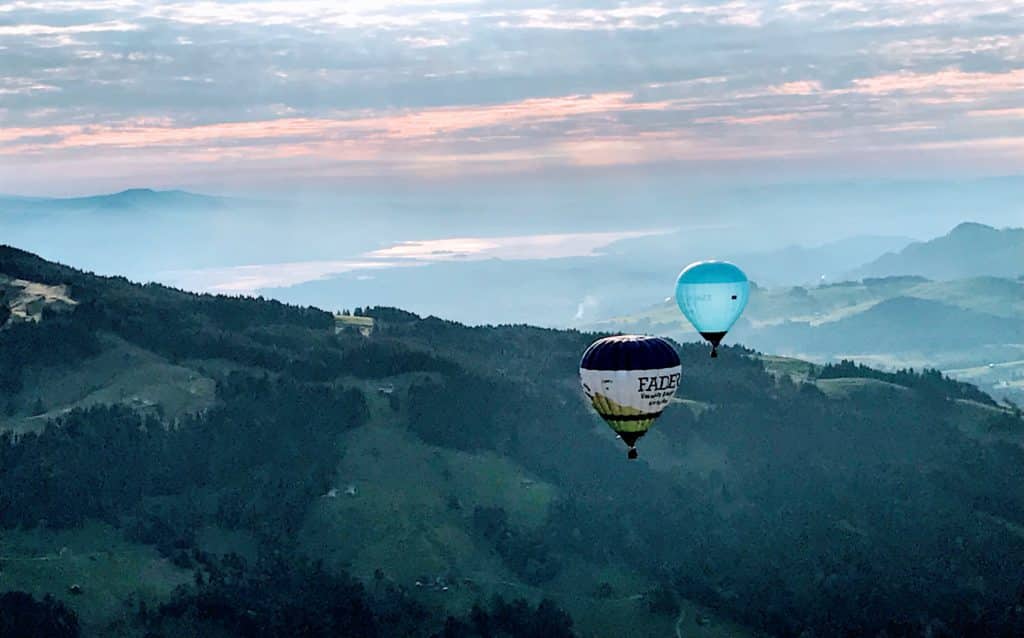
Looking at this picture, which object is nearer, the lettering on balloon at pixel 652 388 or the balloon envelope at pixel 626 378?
the balloon envelope at pixel 626 378

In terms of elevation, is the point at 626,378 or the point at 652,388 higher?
the point at 626,378

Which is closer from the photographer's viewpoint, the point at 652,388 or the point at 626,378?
the point at 626,378

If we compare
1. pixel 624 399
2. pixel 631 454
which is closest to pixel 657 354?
pixel 624 399

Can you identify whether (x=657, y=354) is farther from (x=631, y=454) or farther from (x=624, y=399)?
(x=631, y=454)

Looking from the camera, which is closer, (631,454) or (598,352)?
(631,454)

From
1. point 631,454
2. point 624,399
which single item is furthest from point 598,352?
point 631,454

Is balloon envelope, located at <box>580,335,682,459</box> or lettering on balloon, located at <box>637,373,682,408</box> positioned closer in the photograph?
balloon envelope, located at <box>580,335,682,459</box>

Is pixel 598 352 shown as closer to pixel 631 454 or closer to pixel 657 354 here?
pixel 657 354
